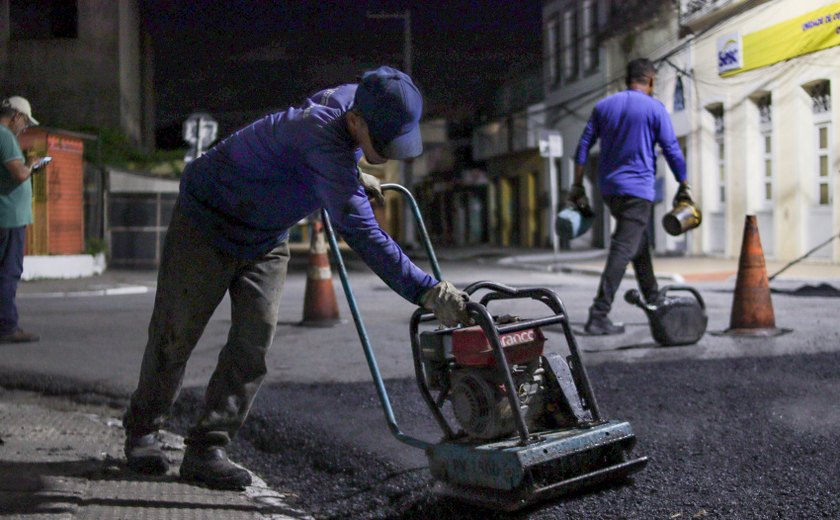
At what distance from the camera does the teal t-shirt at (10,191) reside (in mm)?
7203

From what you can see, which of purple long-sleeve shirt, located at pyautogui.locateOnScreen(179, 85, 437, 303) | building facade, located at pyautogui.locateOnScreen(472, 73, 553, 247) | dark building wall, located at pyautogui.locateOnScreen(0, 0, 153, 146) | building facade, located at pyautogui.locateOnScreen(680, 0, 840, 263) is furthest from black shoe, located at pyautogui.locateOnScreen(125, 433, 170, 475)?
building facade, located at pyautogui.locateOnScreen(472, 73, 553, 247)

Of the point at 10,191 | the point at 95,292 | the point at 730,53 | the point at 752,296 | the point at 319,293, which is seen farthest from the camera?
the point at 730,53

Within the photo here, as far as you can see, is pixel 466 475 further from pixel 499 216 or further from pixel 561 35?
pixel 499 216

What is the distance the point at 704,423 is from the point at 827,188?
14488mm

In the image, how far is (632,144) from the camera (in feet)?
24.8

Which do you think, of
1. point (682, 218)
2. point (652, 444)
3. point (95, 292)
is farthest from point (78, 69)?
point (652, 444)

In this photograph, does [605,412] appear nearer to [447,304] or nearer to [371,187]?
[371,187]

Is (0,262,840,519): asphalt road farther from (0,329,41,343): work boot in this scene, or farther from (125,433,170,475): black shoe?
(125,433,170,475): black shoe

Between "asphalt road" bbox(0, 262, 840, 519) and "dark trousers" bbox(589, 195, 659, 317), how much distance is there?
1.29 feet

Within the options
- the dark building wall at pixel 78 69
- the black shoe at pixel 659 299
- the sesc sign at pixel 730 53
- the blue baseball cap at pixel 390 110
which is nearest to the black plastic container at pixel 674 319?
the black shoe at pixel 659 299

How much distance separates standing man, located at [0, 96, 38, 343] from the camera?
7.23m

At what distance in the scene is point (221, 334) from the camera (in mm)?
8844

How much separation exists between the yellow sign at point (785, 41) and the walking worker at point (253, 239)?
15.0 meters

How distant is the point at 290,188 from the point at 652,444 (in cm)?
179
